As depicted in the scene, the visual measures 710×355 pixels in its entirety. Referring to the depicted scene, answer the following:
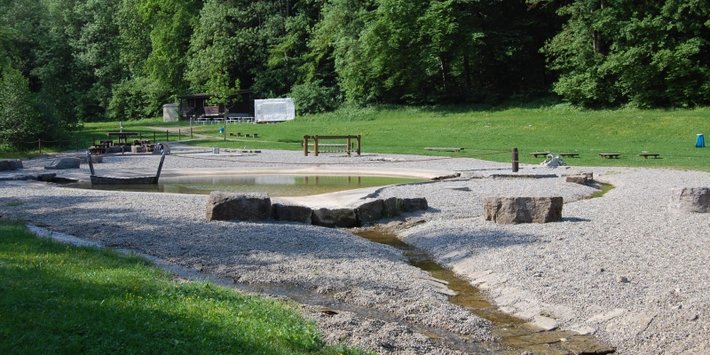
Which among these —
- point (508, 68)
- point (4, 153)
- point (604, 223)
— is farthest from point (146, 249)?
point (508, 68)

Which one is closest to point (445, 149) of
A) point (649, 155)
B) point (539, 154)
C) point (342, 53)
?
point (539, 154)

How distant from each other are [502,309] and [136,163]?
26.1 meters

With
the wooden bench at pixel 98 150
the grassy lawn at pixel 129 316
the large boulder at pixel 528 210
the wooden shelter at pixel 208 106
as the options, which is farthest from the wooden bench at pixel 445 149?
the wooden shelter at pixel 208 106

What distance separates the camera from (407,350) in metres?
7.38

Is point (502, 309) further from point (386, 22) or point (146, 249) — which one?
point (386, 22)

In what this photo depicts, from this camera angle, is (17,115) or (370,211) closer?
(370,211)

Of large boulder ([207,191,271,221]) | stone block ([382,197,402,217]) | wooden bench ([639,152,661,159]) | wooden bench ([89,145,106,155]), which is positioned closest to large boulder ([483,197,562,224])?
stone block ([382,197,402,217])

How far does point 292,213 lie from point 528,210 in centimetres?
495

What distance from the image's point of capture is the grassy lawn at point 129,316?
6.09 metres

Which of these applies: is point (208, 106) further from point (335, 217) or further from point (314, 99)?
point (335, 217)

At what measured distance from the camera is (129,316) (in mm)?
6863

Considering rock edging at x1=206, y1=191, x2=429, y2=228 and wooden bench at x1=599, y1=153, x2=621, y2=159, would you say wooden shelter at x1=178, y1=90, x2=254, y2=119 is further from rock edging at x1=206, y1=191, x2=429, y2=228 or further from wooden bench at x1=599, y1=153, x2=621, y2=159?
rock edging at x1=206, y1=191, x2=429, y2=228

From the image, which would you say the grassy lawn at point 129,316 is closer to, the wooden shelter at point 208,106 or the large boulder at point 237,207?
the large boulder at point 237,207

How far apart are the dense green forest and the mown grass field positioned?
377 cm
